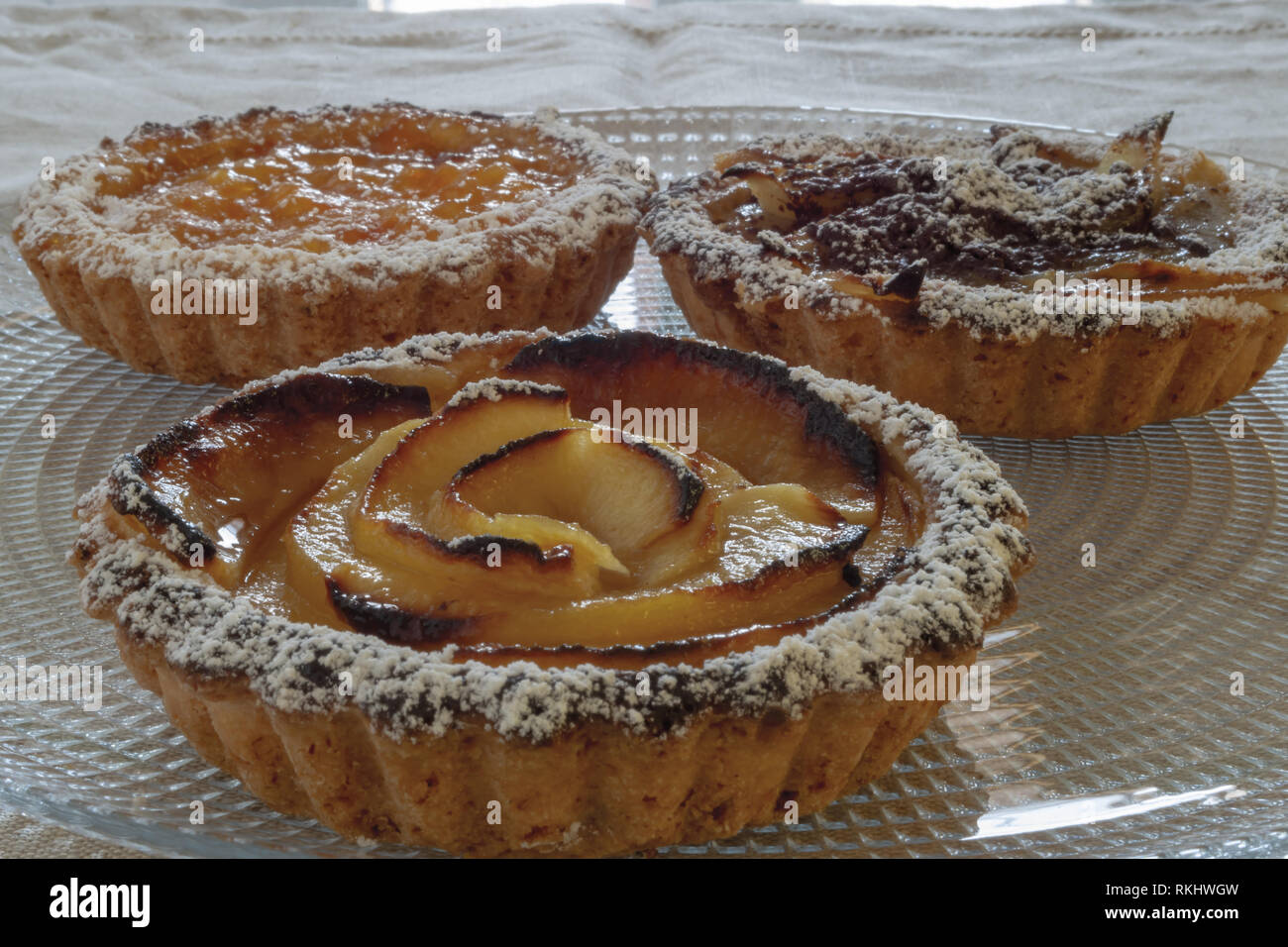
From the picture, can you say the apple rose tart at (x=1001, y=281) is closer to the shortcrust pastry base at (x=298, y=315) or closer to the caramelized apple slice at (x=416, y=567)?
the shortcrust pastry base at (x=298, y=315)

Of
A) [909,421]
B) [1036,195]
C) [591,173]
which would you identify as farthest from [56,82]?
[909,421]

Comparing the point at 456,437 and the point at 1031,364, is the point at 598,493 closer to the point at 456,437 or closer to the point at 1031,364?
the point at 456,437

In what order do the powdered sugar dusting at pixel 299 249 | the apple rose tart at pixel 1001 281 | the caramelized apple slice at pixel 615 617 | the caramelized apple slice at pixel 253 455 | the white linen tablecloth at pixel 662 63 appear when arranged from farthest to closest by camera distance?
the white linen tablecloth at pixel 662 63 → the powdered sugar dusting at pixel 299 249 → the apple rose tart at pixel 1001 281 → the caramelized apple slice at pixel 253 455 → the caramelized apple slice at pixel 615 617

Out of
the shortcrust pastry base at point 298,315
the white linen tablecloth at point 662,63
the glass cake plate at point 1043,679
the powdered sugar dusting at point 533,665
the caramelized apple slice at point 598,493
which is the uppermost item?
the white linen tablecloth at point 662,63

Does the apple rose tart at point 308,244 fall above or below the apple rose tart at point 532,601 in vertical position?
above

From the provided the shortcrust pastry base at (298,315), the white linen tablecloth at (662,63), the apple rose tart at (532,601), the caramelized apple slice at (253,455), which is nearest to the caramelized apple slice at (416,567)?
the apple rose tart at (532,601)

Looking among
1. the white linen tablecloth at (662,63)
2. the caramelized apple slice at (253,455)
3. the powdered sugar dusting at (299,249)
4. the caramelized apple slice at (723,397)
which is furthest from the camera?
the white linen tablecloth at (662,63)

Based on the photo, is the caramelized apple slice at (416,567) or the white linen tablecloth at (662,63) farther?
the white linen tablecloth at (662,63)
